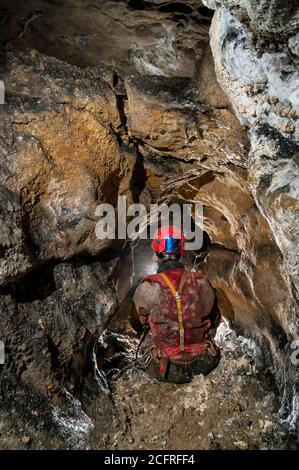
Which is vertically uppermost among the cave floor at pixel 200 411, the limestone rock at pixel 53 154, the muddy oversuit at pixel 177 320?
the limestone rock at pixel 53 154

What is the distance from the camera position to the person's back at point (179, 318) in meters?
3.94

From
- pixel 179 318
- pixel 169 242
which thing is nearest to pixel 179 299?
pixel 179 318

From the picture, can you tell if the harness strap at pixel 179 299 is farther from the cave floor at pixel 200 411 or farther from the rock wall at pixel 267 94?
the rock wall at pixel 267 94

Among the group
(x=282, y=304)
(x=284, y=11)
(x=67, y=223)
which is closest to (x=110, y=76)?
(x=67, y=223)

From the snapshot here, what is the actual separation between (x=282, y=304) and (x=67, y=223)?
6.90ft

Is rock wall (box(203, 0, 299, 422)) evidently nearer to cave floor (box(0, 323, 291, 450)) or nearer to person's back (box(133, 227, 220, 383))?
person's back (box(133, 227, 220, 383))

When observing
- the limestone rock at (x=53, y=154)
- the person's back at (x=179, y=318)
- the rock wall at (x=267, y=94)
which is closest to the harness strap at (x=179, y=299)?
the person's back at (x=179, y=318)

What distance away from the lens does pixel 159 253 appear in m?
4.48

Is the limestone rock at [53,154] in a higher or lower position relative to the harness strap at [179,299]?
higher

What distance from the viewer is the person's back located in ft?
12.9

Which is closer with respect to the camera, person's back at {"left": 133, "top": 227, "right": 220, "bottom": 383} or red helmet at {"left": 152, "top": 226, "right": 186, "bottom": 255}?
person's back at {"left": 133, "top": 227, "right": 220, "bottom": 383}

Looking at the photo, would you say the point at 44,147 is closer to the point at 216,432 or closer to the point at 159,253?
the point at 159,253

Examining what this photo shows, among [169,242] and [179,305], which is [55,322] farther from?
[169,242]

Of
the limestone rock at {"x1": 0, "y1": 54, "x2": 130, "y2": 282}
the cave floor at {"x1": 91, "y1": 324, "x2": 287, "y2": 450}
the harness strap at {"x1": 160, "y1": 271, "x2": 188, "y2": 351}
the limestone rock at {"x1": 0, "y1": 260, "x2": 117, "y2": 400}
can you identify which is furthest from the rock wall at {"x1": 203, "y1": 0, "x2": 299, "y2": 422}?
the limestone rock at {"x1": 0, "y1": 260, "x2": 117, "y2": 400}
